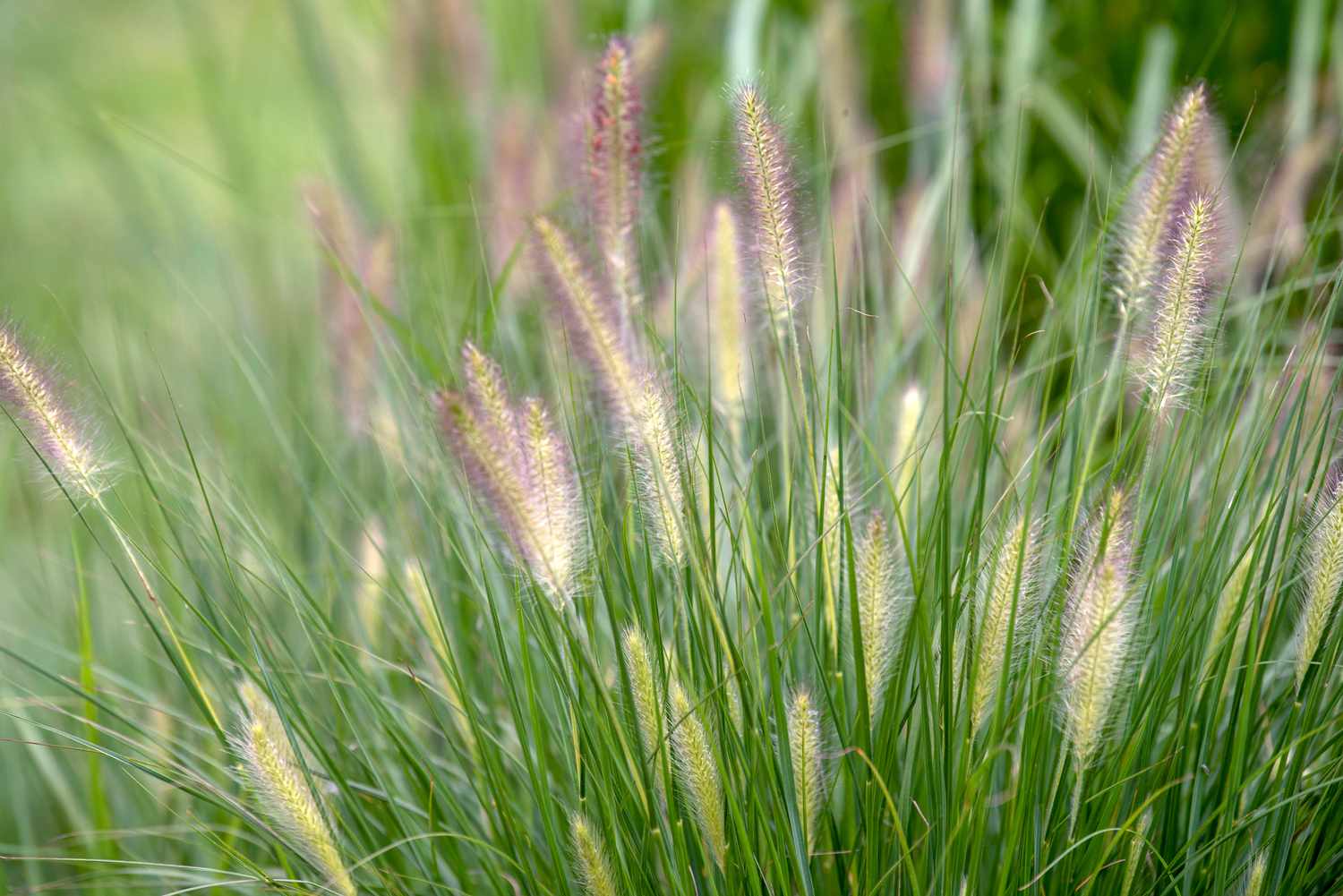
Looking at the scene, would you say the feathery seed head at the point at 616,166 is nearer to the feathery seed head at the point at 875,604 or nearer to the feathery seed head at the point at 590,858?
the feathery seed head at the point at 875,604

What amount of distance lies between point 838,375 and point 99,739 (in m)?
1.22

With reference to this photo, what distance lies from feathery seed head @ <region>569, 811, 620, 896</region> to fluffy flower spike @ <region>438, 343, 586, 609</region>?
211mm

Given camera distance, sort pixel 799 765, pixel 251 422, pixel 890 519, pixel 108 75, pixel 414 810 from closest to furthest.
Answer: pixel 799 765 → pixel 414 810 → pixel 890 519 → pixel 251 422 → pixel 108 75

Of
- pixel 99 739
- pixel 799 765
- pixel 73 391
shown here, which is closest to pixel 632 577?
pixel 799 765

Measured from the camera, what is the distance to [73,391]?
1.43 metres

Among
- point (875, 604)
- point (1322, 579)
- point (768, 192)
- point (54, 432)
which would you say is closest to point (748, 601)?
point (875, 604)

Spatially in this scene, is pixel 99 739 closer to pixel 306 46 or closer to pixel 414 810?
pixel 414 810

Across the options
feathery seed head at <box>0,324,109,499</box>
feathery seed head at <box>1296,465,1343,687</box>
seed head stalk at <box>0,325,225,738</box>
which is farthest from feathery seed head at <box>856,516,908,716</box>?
feathery seed head at <box>0,324,109,499</box>

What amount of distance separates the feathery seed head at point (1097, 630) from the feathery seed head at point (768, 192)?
14.3 inches

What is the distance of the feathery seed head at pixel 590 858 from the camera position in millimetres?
1135

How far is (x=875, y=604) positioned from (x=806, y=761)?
0.16 m

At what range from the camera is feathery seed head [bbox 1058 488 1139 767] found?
3.58 ft

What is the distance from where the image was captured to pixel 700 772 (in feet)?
3.81

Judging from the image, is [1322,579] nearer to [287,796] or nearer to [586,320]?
[586,320]
